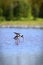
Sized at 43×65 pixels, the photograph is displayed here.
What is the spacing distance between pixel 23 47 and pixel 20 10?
54 centimetres

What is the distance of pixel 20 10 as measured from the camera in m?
2.74

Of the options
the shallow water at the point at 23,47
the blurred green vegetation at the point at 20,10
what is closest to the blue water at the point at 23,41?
the shallow water at the point at 23,47

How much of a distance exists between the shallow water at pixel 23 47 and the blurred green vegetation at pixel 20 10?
0.54 ft

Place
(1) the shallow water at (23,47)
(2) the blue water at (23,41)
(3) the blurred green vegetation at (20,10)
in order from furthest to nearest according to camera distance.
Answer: (3) the blurred green vegetation at (20,10) → (2) the blue water at (23,41) → (1) the shallow water at (23,47)

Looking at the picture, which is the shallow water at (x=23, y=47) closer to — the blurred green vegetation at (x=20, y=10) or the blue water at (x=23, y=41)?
the blue water at (x=23, y=41)

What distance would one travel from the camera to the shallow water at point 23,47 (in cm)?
204

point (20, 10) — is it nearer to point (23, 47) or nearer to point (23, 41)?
point (23, 41)

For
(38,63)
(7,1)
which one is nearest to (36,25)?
(7,1)

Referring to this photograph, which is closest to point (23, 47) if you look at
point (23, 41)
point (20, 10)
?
point (23, 41)

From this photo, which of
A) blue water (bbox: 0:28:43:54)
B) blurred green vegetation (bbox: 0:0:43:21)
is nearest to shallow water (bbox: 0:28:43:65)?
blue water (bbox: 0:28:43:54)

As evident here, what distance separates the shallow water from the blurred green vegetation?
16 centimetres

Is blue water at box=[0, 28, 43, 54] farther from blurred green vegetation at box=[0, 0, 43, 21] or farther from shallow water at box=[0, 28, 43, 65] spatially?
blurred green vegetation at box=[0, 0, 43, 21]

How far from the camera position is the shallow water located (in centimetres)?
204

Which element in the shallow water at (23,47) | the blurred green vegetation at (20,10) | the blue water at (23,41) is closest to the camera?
the shallow water at (23,47)
